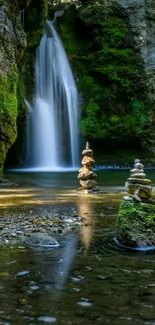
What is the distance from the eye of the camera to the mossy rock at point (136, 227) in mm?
5945

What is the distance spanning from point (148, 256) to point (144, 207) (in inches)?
45.2

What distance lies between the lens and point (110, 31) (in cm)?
3173

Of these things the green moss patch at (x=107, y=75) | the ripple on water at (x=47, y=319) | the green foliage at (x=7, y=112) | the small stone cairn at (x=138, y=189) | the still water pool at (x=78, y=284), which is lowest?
the ripple on water at (x=47, y=319)

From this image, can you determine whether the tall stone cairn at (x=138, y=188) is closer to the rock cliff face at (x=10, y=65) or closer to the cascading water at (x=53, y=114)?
the rock cliff face at (x=10, y=65)

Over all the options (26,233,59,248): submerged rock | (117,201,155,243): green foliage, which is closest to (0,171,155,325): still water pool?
(26,233,59,248): submerged rock

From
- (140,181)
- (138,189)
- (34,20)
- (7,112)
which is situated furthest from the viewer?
(34,20)

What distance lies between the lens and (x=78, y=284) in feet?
14.5

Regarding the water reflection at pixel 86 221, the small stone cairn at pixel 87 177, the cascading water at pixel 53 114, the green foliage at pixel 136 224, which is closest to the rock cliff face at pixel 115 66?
the cascading water at pixel 53 114

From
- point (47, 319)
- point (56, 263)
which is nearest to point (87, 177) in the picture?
point (56, 263)

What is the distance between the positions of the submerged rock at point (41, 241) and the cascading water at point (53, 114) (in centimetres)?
2147

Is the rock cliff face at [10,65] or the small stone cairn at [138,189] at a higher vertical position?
the rock cliff face at [10,65]

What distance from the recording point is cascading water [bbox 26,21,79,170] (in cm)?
2834

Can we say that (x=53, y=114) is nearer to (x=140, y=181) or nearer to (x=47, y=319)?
(x=140, y=181)

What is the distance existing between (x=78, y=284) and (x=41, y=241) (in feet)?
5.73
